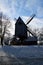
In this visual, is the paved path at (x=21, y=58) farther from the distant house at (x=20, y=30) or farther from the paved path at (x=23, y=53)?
the distant house at (x=20, y=30)

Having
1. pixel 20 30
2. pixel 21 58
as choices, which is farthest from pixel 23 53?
pixel 20 30

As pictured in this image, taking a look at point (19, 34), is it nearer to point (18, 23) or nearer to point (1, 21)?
point (18, 23)

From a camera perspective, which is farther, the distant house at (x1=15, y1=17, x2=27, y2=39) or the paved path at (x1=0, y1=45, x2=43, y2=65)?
the distant house at (x1=15, y1=17, x2=27, y2=39)

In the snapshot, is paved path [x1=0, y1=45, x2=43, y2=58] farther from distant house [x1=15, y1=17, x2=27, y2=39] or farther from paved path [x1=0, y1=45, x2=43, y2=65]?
distant house [x1=15, y1=17, x2=27, y2=39]

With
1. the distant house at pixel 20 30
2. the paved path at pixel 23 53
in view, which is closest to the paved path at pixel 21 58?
the paved path at pixel 23 53

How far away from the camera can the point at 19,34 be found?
46219 millimetres

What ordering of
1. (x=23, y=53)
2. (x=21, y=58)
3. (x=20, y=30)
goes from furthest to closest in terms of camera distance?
1. (x=20, y=30)
2. (x=23, y=53)
3. (x=21, y=58)

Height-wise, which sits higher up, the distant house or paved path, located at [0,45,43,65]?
the distant house

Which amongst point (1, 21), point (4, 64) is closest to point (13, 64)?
point (4, 64)

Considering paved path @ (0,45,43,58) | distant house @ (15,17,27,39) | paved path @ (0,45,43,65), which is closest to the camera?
paved path @ (0,45,43,65)

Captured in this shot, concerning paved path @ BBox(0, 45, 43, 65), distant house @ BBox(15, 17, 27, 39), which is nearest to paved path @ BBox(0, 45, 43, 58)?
paved path @ BBox(0, 45, 43, 65)

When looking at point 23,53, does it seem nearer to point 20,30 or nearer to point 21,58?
point 21,58

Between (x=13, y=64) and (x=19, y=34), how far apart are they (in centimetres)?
3535

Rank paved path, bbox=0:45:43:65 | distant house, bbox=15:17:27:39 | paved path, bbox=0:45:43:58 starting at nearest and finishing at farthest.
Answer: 1. paved path, bbox=0:45:43:65
2. paved path, bbox=0:45:43:58
3. distant house, bbox=15:17:27:39
